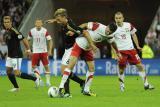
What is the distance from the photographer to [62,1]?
3769 cm

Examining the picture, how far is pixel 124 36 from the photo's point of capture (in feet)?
67.1

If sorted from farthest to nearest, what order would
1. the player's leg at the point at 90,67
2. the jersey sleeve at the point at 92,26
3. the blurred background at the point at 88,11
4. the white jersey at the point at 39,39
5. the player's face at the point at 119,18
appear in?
the blurred background at the point at 88,11 < the white jersey at the point at 39,39 < the player's face at the point at 119,18 < the player's leg at the point at 90,67 < the jersey sleeve at the point at 92,26

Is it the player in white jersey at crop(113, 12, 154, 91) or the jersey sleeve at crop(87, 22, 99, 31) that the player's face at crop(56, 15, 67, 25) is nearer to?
the jersey sleeve at crop(87, 22, 99, 31)

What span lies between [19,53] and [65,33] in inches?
143

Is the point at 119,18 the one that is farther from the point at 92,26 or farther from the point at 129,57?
the point at 92,26

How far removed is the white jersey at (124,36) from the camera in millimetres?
20328

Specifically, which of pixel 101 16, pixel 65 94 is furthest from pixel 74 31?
pixel 101 16

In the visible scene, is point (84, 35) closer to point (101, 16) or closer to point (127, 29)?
point (127, 29)

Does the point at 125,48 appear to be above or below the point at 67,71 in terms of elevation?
above

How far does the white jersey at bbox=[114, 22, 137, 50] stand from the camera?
20328 mm

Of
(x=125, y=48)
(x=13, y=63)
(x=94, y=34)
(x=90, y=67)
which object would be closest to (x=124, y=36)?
(x=125, y=48)

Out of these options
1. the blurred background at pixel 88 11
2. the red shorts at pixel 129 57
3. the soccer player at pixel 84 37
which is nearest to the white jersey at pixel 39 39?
the red shorts at pixel 129 57

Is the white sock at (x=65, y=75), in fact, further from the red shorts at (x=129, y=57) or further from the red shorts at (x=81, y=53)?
the red shorts at (x=129, y=57)

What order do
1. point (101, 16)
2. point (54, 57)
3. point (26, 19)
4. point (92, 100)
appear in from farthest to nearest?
point (101, 16) < point (26, 19) < point (54, 57) < point (92, 100)
